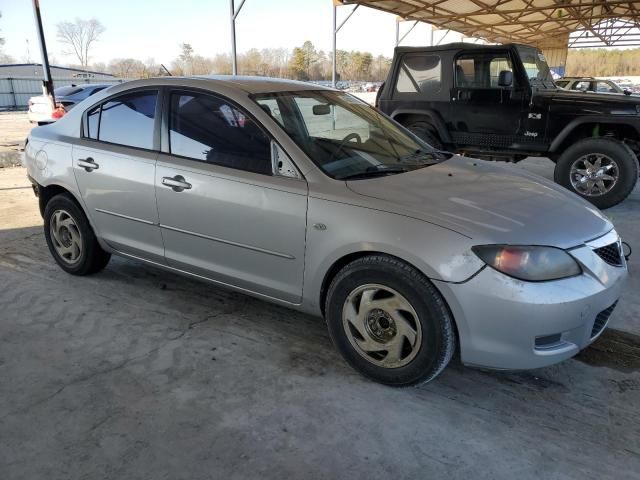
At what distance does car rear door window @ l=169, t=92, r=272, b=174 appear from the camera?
10.1 ft

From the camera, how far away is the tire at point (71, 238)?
4039mm

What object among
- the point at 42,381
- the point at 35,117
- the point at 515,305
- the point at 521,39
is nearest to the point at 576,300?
the point at 515,305

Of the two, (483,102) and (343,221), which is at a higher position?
(483,102)

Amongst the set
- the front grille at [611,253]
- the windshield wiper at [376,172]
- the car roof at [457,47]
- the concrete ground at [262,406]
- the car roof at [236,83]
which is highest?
the car roof at [457,47]

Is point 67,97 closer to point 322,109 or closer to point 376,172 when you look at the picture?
point 322,109

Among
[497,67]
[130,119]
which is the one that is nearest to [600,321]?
[130,119]

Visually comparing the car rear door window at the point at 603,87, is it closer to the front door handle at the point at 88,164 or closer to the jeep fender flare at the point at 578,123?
the jeep fender flare at the point at 578,123

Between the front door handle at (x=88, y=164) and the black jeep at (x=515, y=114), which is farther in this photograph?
the black jeep at (x=515, y=114)

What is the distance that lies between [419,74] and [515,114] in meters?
1.60

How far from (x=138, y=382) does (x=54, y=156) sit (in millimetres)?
2177

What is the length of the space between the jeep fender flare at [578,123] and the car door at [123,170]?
18.4ft

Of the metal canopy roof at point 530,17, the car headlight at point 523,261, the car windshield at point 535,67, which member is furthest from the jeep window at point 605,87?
the car headlight at point 523,261

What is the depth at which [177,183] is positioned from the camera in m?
3.29

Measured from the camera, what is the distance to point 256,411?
2.58 metres
